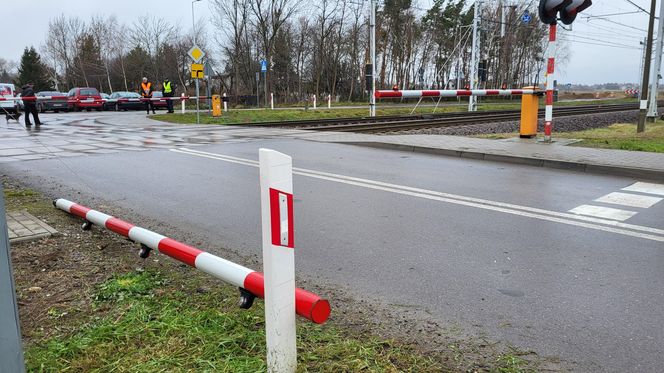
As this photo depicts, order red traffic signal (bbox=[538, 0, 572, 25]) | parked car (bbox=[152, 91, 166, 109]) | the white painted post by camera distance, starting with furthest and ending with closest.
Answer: parked car (bbox=[152, 91, 166, 109]), red traffic signal (bbox=[538, 0, 572, 25]), the white painted post

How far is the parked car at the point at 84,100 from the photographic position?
121 feet

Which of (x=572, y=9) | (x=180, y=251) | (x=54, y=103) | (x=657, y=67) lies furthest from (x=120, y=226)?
(x=54, y=103)

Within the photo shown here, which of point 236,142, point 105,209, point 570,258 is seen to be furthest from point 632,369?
point 236,142

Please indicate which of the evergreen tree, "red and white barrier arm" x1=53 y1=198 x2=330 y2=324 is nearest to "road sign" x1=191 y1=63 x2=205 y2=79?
"red and white barrier arm" x1=53 y1=198 x2=330 y2=324

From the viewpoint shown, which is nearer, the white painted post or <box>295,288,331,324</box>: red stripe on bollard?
the white painted post

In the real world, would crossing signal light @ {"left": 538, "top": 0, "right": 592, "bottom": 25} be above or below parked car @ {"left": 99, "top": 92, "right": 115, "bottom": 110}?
above

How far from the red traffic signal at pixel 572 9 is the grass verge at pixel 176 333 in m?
10.5

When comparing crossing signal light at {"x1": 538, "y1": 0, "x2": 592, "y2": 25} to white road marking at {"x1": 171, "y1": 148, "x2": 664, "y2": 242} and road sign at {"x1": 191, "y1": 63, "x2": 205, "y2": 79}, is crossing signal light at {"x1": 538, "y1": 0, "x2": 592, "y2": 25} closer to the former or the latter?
white road marking at {"x1": 171, "y1": 148, "x2": 664, "y2": 242}

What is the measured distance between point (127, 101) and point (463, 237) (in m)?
37.0

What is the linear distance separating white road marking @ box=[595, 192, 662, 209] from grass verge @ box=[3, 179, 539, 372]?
4.73 m

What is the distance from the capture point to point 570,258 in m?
4.62

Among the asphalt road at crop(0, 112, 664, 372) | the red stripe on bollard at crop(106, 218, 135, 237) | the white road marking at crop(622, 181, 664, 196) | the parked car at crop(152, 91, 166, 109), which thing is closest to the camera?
the asphalt road at crop(0, 112, 664, 372)

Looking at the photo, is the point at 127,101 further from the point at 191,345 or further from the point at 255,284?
the point at 255,284

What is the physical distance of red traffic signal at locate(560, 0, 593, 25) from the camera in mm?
11539
